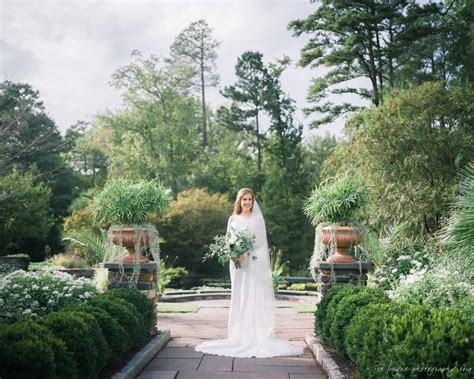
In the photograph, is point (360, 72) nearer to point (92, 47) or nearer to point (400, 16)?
point (400, 16)

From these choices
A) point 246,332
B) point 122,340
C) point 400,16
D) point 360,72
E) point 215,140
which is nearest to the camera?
point 122,340

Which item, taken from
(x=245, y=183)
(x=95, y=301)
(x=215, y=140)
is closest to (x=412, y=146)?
(x=95, y=301)

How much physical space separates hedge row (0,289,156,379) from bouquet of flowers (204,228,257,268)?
1329 mm

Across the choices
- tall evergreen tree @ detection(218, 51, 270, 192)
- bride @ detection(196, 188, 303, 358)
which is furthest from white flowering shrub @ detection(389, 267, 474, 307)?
tall evergreen tree @ detection(218, 51, 270, 192)

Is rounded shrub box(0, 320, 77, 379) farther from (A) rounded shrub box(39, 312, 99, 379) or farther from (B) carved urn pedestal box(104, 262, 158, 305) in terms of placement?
(B) carved urn pedestal box(104, 262, 158, 305)

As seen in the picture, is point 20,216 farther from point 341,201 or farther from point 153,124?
point 341,201

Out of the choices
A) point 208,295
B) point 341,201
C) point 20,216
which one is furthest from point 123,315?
point 20,216

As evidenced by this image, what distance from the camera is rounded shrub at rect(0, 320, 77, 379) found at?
335 cm

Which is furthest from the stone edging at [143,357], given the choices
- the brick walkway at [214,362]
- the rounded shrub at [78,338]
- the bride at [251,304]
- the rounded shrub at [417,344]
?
the rounded shrub at [417,344]

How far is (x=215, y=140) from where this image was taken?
35.3m

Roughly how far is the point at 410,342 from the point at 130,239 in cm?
447

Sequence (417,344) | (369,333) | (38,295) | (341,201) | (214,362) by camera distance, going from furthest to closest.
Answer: (341,201)
(38,295)
(214,362)
(369,333)
(417,344)

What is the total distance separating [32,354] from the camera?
3.39 metres

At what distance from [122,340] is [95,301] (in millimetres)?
589
